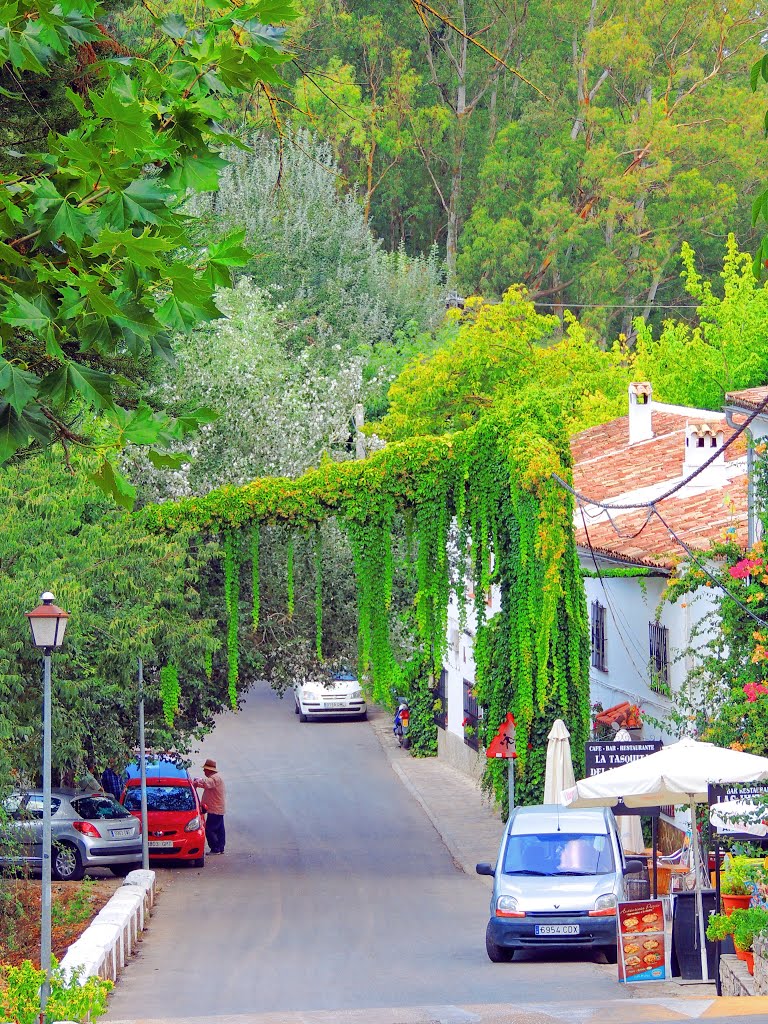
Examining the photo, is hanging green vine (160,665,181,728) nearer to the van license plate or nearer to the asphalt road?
the asphalt road

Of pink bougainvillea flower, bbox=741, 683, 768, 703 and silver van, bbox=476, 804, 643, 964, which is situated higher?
pink bougainvillea flower, bbox=741, 683, 768, 703

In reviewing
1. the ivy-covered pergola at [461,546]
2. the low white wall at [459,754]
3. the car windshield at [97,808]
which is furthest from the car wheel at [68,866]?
the low white wall at [459,754]

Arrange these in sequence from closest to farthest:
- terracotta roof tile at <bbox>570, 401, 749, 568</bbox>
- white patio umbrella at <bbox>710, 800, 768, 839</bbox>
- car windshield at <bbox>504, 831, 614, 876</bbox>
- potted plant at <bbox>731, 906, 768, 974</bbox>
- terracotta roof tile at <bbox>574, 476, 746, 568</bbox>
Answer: potted plant at <bbox>731, 906, 768, 974</bbox> < white patio umbrella at <bbox>710, 800, 768, 839</bbox> < car windshield at <bbox>504, 831, 614, 876</bbox> < terracotta roof tile at <bbox>574, 476, 746, 568</bbox> < terracotta roof tile at <bbox>570, 401, 749, 568</bbox>

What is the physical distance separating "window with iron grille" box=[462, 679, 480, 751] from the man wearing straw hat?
27.4 ft

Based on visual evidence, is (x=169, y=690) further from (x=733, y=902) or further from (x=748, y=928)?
(x=748, y=928)

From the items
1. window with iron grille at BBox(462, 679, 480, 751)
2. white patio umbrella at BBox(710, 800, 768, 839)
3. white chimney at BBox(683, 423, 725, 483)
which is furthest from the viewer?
window with iron grille at BBox(462, 679, 480, 751)

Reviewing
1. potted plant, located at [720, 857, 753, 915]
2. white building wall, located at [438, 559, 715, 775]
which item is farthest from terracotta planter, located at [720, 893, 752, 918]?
white building wall, located at [438, 559, 715, 775]

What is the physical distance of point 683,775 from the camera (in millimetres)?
14250

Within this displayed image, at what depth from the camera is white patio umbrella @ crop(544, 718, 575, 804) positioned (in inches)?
870

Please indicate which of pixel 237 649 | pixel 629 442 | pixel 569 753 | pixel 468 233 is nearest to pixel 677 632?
pixel 569 753

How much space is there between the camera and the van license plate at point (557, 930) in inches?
654

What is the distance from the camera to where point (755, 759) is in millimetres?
14266

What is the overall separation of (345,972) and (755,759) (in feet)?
17.2

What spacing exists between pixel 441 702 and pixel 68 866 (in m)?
15.9
